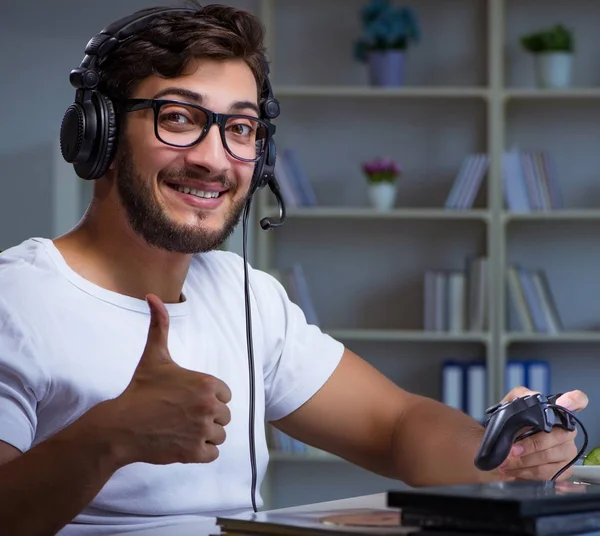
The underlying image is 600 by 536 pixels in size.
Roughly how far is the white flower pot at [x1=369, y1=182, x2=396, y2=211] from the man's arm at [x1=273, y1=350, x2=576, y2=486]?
6.88ft

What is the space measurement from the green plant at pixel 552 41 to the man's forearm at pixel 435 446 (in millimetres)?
2426

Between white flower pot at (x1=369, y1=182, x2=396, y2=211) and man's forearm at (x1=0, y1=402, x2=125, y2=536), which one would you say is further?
white flower pot at (x1=369, y1=182, x2=396, y2=211)

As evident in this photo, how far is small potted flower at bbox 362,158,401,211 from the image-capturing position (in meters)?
3.64

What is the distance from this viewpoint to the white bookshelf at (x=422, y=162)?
3812 mm

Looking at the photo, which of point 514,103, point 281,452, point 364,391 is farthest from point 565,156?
point 364,391

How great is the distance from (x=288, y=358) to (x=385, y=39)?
2.31 meters

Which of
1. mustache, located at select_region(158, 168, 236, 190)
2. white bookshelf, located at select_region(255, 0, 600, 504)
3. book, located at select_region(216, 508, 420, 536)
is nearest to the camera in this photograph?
book, located at select_region(216, 508, 420, 536)

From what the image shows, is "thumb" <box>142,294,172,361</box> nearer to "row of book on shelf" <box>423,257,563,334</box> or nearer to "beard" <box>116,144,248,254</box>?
"beard" <box>116,144,248,254</box>

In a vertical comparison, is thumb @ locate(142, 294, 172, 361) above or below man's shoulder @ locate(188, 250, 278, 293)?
below

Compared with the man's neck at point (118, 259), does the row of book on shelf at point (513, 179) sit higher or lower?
higher

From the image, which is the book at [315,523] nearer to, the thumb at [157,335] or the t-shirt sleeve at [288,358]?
the thumb at [157,335]

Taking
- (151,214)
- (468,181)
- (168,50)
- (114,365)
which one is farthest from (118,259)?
(468,181)

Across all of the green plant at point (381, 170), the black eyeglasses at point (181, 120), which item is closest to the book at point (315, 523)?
the black eyeglasses at point (181, 120)

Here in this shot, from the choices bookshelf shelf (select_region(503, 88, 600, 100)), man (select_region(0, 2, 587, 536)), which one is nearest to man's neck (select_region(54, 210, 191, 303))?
man (select_region(0, 2, 587, 536))
